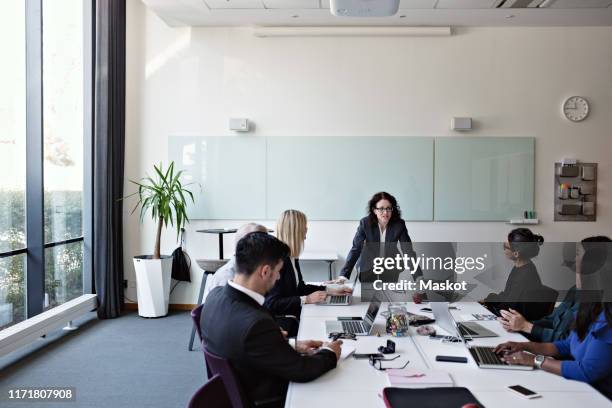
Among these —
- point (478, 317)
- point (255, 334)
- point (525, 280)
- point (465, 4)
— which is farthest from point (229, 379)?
Result: point (465, 4)

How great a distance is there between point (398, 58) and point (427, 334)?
167 inches

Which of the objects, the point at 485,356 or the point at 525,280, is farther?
the point at 525,280

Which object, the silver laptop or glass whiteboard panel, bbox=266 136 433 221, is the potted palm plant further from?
the silver laptop

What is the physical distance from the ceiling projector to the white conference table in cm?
279

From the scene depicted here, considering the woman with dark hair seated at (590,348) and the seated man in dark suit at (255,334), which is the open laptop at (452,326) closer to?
the woman with dark hair seated at (590,348)

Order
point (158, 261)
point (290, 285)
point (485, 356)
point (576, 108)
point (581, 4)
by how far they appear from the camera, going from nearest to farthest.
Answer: point (485, 356), point (290, 285), point (581, 4), point (158, 261), point (576, 108)

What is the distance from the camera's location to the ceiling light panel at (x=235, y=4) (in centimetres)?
530

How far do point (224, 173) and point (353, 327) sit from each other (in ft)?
12.2

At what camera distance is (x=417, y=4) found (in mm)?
5309

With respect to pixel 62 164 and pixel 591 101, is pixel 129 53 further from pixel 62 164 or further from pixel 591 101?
pixel 591 101

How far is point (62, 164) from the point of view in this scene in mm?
5469

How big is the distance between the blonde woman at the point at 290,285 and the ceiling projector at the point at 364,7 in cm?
189

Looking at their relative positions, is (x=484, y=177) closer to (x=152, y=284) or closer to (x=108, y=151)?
(x=152, y=284)

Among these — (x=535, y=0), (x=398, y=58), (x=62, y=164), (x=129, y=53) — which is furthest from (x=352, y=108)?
(x=62, y=164)
